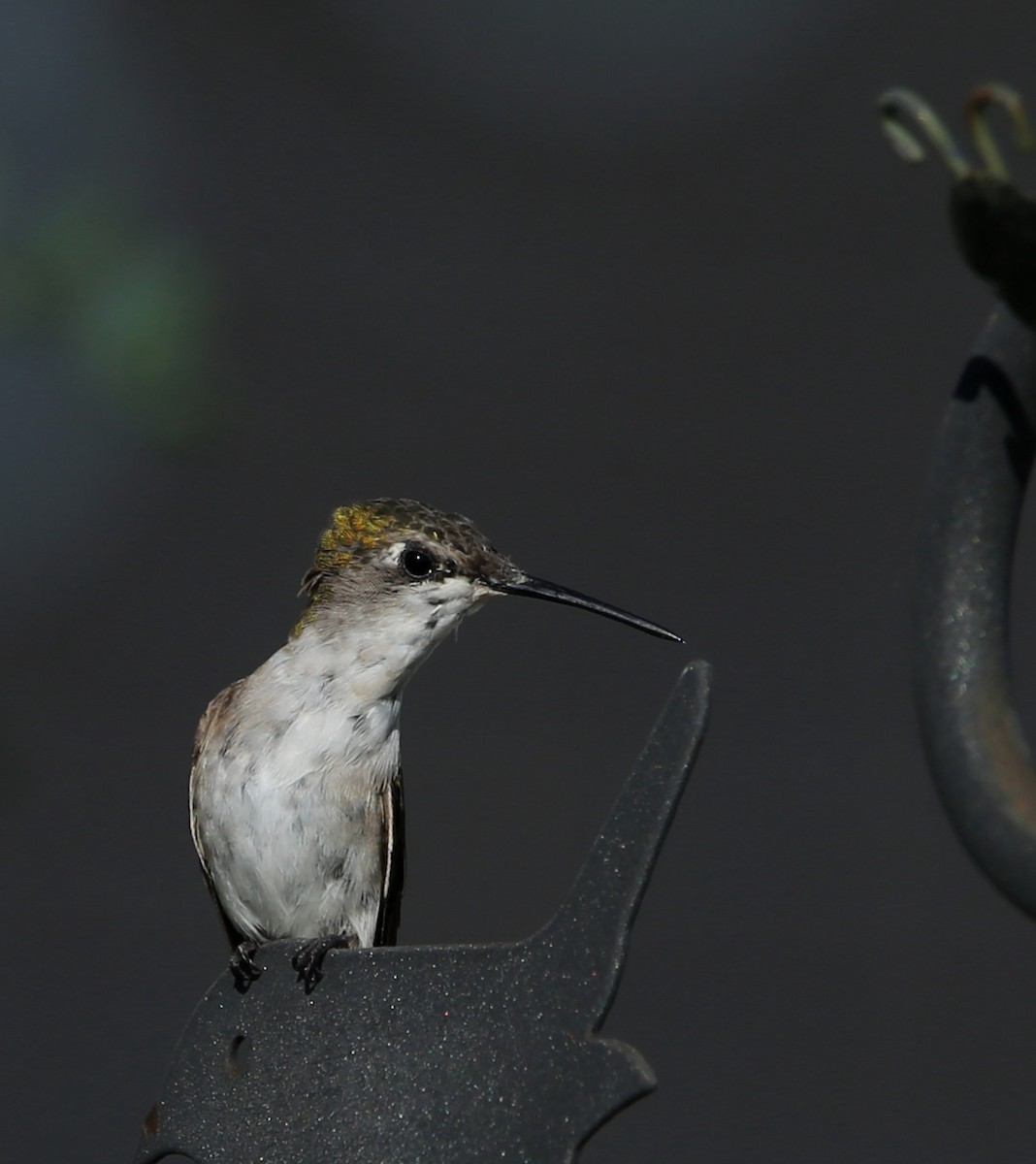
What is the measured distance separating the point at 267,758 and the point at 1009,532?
189 centimetres

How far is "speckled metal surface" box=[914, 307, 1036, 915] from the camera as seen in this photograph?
118 cm

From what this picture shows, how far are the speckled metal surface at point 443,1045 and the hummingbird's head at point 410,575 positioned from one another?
98 cm

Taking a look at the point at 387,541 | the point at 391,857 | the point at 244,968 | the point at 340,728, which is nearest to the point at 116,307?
the point at 387,541

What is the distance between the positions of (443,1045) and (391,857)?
5.00ft

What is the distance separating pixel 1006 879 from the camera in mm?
1128

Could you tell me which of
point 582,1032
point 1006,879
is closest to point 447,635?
point 582,1032

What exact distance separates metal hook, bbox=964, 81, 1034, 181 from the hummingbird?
5.90ft

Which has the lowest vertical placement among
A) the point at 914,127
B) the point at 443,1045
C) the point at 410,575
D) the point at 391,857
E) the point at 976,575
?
the point at 391,857

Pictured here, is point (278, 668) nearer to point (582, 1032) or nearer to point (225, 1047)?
point (225, 1047)

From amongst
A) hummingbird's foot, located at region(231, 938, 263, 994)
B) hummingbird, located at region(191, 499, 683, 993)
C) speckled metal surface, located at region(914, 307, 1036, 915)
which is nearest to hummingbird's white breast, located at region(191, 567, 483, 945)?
hummingbird, located at region(191, 499, 683, 993)

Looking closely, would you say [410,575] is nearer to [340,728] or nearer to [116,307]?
[340,728]

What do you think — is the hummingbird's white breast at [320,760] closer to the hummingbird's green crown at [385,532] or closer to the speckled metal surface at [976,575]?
the hummingbird's green crown at [385,532]

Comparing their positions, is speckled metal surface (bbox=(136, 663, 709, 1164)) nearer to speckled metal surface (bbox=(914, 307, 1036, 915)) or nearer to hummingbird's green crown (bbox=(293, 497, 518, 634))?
speckled metal surface (bbox=(914, 307, 1036, 915))

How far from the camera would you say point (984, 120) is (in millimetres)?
988
